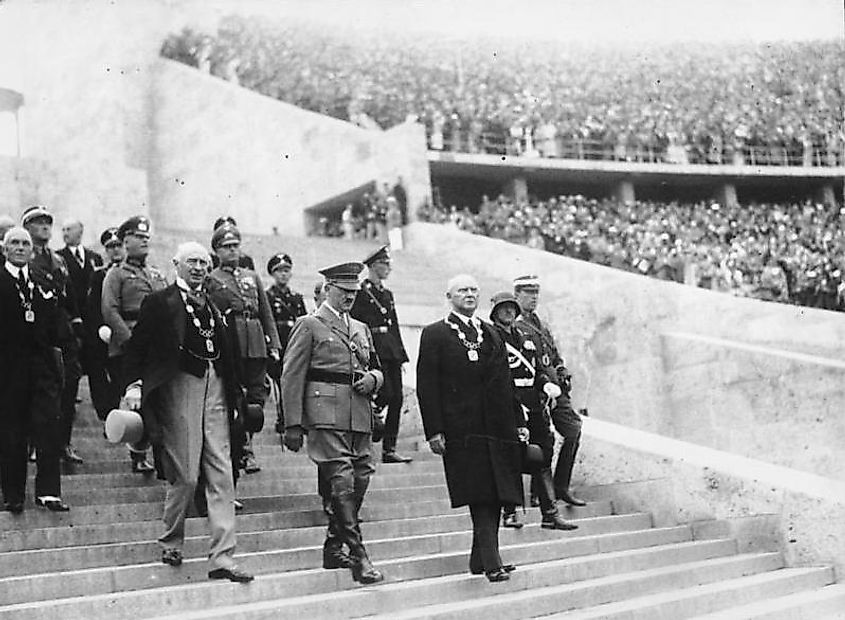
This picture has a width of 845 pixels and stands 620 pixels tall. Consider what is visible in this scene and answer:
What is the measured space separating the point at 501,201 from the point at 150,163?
8525 millimetres

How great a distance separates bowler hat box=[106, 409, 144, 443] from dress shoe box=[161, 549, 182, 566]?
0.56 metres

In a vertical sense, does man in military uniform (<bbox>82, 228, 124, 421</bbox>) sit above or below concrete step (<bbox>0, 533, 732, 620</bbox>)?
above

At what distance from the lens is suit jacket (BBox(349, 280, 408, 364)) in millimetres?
8477

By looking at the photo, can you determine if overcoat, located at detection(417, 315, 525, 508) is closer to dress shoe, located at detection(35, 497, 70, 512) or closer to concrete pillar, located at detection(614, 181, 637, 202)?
dress shoe, located at detection(35, 497, 70, 512)

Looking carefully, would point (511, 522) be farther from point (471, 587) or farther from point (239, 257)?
point (239, 257)

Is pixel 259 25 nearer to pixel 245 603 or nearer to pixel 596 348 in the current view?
pixel 596 348

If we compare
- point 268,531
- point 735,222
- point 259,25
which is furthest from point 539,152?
point 268,531

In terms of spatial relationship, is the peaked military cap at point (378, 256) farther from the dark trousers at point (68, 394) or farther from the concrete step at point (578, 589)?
the concrete step at point (578, 589)

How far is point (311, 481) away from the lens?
766 cm

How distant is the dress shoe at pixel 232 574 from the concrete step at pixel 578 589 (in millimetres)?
386

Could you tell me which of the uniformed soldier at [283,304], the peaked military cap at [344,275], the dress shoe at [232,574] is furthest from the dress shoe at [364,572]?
the uniformed soldier at [283,304]

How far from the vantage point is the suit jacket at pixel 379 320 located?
8477 millimetres

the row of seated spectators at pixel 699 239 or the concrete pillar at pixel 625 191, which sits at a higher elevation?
the concrete pillar at pixel 625 191

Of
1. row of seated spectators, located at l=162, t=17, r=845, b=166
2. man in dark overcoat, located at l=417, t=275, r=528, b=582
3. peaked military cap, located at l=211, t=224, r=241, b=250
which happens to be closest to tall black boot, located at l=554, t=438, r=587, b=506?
man in dark overcoat, located at l=417, t=275, r=528, b=582
